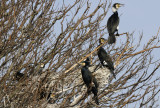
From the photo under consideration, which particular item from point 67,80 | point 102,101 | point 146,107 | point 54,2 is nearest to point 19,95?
point 67,80

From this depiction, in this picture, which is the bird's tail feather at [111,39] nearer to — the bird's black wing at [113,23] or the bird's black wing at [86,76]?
the bird's black wing at [113,23]

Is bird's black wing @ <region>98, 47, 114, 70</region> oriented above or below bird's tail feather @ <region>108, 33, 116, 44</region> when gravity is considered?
below

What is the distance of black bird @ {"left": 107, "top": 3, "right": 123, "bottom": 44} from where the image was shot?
884cm

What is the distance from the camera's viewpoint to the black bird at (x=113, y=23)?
29.0 ft

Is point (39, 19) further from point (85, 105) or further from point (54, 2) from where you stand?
point (85, 105)

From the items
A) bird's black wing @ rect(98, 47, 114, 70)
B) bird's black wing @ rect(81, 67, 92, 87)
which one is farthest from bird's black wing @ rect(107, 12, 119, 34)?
bird's black wing @ rect(81, 67, 92, 87)

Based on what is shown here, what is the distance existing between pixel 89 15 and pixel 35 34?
5.99ft

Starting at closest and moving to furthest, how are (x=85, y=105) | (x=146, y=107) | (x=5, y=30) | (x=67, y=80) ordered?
(x=85, y=105)
(x=146, y=107)
(x=67, y=80)
(x=5, y=30)

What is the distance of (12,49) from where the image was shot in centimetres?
915

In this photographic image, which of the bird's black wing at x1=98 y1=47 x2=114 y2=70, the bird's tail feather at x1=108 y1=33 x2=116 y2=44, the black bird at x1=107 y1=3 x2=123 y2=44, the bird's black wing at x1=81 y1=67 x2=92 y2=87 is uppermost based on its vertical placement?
the black bird at x1=107 y1=3 x2=123 y2=44

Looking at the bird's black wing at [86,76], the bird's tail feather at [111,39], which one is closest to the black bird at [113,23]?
the bird's tail feather at [111,39]

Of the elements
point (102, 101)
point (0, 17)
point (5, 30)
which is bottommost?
point (102, 101)

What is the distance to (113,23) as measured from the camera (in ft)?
30.7

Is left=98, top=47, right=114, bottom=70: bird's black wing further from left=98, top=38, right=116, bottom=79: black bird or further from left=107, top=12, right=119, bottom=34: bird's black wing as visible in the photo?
left=107, top=12, right=119, bottom=34: bird's black wing
